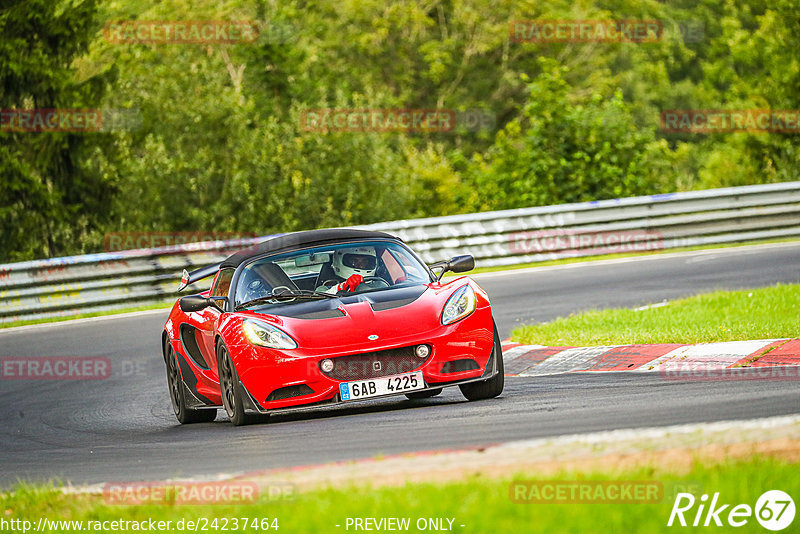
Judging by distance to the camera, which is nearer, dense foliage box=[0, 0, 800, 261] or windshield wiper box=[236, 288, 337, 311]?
windshield wiper box=[236, 288, 337, 311]

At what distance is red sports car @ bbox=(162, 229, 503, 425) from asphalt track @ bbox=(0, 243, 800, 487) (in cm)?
23

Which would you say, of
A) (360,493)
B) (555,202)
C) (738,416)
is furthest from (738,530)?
(555,202)

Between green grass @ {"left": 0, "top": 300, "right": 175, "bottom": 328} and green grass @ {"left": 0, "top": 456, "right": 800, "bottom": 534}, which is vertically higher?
green grass @ {"left": 0, "top": 456, "right": 800, "bottom": 534}

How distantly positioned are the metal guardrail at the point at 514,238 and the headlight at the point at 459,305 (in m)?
10.3

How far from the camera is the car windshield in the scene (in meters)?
9.02

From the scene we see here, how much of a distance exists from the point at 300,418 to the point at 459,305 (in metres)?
1.42

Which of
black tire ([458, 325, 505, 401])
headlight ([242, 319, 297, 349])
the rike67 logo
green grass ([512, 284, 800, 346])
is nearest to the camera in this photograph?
the rike67 logo

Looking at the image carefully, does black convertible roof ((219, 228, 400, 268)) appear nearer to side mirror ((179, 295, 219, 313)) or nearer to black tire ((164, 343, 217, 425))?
side mirror ((179, 295, 219, 313))

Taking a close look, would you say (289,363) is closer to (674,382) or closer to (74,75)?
(674,382)

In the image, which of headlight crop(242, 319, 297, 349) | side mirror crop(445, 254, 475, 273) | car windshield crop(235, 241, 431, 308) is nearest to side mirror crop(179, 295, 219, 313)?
car windshield crop(235, 241, 431, 308)

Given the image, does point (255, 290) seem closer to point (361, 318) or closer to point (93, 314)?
point (361, 318)

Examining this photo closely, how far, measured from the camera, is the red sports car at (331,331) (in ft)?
26.2

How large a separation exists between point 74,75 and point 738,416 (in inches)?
863

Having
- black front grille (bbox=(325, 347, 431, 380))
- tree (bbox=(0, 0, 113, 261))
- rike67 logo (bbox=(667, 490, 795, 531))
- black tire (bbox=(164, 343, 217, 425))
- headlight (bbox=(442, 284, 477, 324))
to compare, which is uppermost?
tree (bbox=(0, 0, 113, 261))
